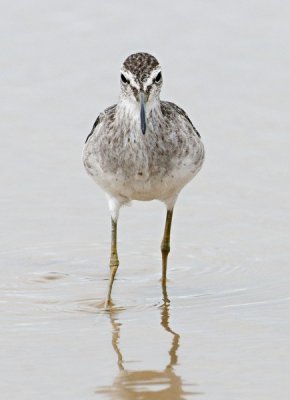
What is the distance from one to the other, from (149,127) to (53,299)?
180 cm

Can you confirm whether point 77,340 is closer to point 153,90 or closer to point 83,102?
point 153,90

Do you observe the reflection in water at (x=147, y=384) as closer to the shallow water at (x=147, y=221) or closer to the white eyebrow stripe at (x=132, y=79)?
the shallow water at (x=147, y=221)

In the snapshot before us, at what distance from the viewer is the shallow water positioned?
9.35 metres

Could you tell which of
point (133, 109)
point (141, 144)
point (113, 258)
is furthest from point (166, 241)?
point (133, 109)

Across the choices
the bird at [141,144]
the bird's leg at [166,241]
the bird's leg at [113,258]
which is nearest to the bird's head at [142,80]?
the bird at [141,144]

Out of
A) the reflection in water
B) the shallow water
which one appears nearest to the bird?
the shallow water

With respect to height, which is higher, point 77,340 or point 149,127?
point 149,127

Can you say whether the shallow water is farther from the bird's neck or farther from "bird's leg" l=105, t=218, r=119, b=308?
the bird's neck

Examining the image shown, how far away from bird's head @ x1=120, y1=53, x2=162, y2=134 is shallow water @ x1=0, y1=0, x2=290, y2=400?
1.81 metres

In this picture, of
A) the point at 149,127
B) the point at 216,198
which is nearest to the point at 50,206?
the point at 216,198

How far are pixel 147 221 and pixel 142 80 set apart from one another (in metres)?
3.17

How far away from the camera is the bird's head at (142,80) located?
1051 centimetres

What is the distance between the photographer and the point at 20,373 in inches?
359

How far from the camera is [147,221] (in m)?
13.4
